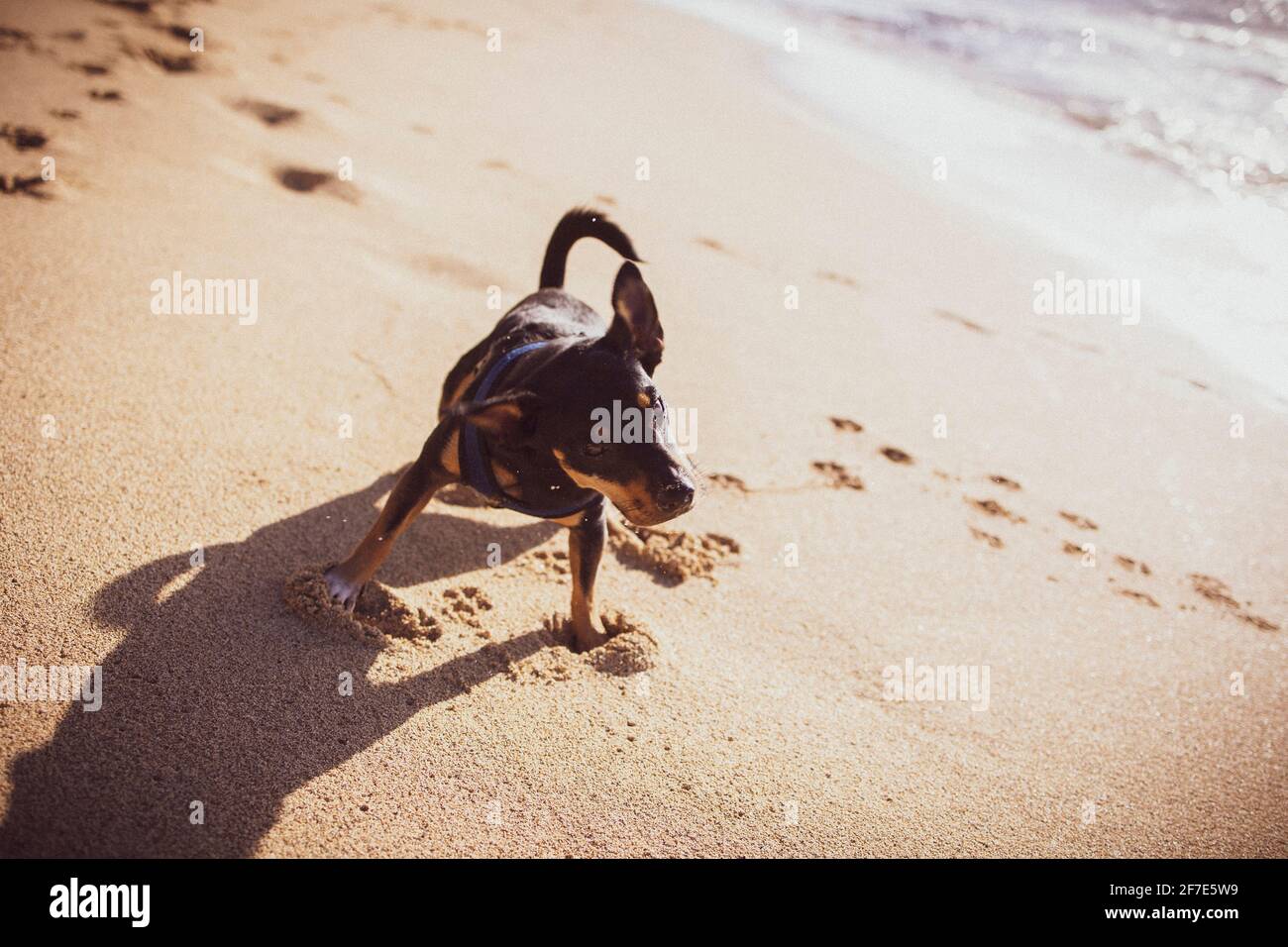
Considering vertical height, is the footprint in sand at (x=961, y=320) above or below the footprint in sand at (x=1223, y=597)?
above

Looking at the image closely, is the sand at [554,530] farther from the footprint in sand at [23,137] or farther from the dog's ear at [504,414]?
the dog's ear at [504,414]

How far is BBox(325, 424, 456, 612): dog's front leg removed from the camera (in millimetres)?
2568

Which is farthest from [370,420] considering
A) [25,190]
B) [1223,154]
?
[1223,154]

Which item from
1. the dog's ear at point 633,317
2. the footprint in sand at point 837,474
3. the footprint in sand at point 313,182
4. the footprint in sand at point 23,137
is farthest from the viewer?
the footprint in sand at point 313,182

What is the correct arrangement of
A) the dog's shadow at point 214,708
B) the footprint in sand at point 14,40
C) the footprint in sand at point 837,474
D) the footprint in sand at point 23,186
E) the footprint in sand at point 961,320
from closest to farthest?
the dog's shadow at point 214,708 → the footprint in sand at point 837,474 → the footprint in sand at point 23,186 → the footprint in sand at point 14,40 → the footprint in sand at point 961,320

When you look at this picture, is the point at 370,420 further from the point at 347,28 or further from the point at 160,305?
the point at 347,28

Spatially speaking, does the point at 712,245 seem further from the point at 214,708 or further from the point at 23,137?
the point at 214,708

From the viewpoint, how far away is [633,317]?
225 centimetres

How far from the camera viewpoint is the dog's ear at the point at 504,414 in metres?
2.15

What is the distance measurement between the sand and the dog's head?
86 cm
